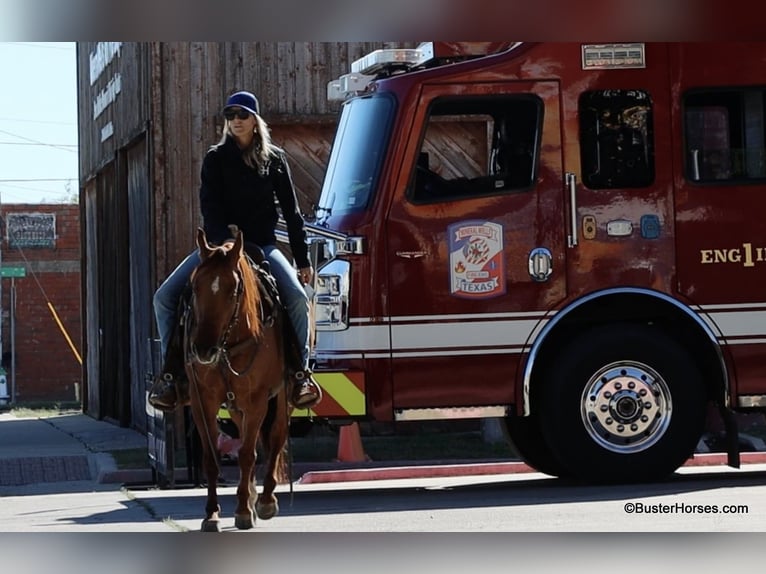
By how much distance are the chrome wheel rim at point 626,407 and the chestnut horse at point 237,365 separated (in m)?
2.42

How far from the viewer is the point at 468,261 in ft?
34.6

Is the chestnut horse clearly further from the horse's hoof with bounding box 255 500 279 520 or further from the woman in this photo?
the woman

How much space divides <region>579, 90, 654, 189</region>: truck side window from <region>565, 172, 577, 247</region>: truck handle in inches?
4.8

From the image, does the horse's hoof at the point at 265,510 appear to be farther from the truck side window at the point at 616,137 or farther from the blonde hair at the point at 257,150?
the truck side window at the point at 616,137

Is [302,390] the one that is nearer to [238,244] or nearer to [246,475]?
[246,475]

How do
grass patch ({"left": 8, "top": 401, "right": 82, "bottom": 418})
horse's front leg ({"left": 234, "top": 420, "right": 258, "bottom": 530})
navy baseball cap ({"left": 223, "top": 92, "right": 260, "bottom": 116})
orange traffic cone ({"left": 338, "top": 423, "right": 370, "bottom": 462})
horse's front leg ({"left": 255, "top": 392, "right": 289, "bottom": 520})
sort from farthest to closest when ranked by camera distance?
grass patch ({"left": 8, "top": 401, "right": 82, "bottom": 418}) → orange traffic cone ({"left": 338, "top": 423, "right": 370, "bottom": 462}) → horse's front leg ({"left": 255, "top": 392, "right": 289, "bottom": 520}) → navy baseball cap ({"left": 223, "top": 92, "right": 260, "bottom": 116}) → horse's front leg ({"left": 234, "top": 420, "right": 258, "bottom": 530})

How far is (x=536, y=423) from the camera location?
11.5 m

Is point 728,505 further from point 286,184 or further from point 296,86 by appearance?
point 296,86

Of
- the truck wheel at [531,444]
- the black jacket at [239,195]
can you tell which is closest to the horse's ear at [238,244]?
the black jacket at [239,195]

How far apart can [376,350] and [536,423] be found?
1.56 metres

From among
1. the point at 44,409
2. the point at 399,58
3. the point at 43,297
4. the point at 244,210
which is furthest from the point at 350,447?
the point at 44,409

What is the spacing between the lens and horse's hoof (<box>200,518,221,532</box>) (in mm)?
8344

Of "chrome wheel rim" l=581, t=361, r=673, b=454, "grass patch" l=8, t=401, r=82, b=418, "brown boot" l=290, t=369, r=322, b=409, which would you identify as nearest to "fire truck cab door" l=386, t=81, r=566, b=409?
"chrome wheel rim" l=581, t=361, r=673, b=454

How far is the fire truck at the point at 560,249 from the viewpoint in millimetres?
10492
